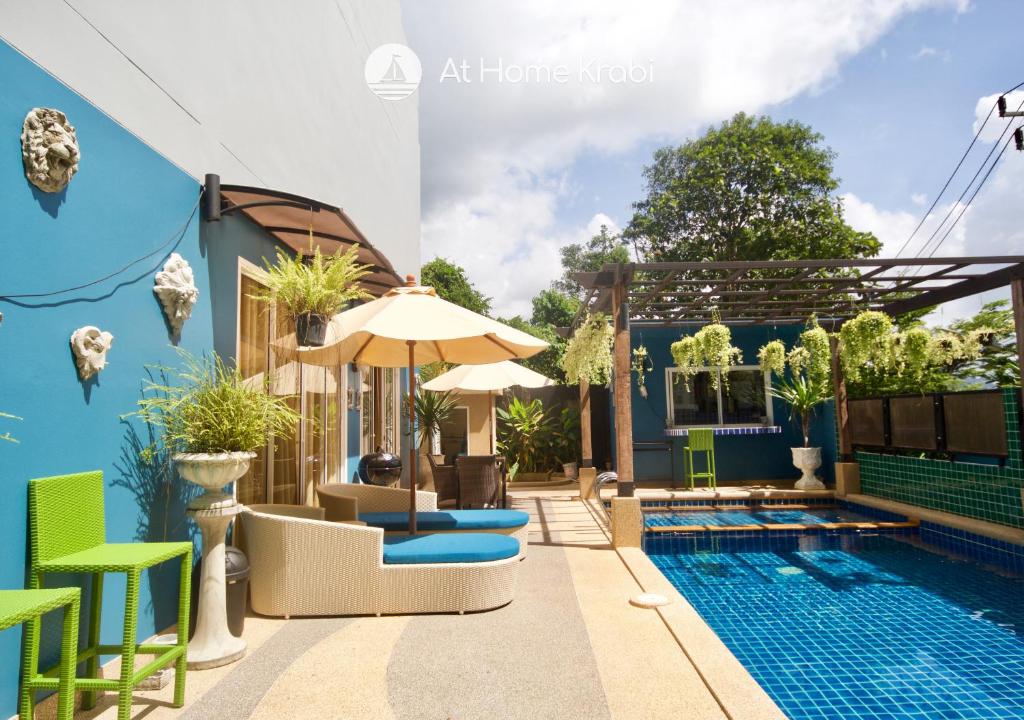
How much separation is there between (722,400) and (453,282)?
22.2 metres

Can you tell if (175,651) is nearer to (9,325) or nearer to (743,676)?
(9,325)

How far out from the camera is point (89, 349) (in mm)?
2992

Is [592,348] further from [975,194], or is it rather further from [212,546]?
[975,194]

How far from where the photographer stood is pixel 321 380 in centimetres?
656

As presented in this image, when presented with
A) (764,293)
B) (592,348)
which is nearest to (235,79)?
(592,348)

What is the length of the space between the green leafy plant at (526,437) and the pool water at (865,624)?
5.68 m

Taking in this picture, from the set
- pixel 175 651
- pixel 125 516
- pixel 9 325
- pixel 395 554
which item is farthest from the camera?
pixel 395 554

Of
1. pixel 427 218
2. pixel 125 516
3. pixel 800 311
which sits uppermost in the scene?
pixel 427 218

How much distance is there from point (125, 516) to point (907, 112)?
1827cm

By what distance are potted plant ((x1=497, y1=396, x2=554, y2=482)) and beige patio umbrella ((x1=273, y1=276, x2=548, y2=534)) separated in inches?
280

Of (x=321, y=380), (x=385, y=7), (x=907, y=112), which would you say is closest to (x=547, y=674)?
(x=321, y=380)

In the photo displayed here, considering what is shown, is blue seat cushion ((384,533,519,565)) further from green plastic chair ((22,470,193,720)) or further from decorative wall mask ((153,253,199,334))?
decorative wall mask ((153,253,199,334))

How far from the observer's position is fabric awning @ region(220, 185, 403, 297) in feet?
14.2

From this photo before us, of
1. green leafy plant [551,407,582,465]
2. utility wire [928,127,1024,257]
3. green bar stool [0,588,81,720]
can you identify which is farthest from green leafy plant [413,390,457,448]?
utility wire [928,127,1024,257]
